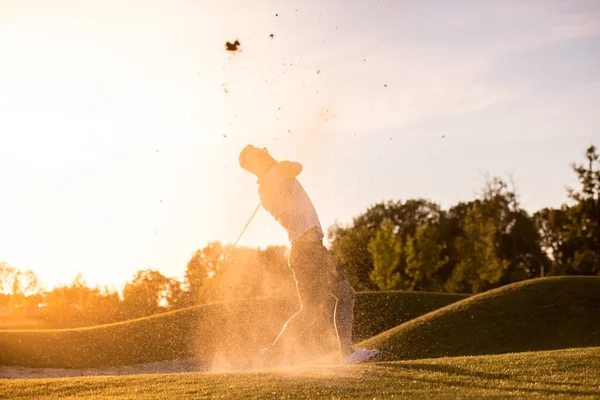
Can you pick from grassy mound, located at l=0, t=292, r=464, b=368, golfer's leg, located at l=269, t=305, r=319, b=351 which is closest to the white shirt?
golfer's leg, located at l=269, t=305, r=319, b=351

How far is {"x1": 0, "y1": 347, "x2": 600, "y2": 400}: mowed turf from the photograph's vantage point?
9.98 meters

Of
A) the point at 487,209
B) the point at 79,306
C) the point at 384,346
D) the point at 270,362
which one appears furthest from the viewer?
the point at 79,306

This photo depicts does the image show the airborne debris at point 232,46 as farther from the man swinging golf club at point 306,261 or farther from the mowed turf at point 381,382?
the mowed turf at point 381,382

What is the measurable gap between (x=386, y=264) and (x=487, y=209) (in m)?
15.6

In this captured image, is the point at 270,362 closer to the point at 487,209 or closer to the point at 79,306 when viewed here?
the point at 487,209

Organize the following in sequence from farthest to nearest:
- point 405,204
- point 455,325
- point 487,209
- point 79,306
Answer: point 405,204 → point 79,306 → point 487,209 → point 455,325

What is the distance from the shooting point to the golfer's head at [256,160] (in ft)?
43.4

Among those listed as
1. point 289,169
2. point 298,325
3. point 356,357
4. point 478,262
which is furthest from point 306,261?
point 478,262

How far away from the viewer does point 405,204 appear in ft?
286

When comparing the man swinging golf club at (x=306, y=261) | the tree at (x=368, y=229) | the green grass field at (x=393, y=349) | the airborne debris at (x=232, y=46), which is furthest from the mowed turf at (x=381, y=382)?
the tree at (x=368, y=229)

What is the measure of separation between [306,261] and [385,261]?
38554 millimetres

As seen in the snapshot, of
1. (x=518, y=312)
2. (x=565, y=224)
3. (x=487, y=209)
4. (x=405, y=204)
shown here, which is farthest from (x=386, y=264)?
(x=405, y=204)

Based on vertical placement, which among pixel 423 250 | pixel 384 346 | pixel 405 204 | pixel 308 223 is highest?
pixel 405 204

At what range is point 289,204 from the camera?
1291cm
